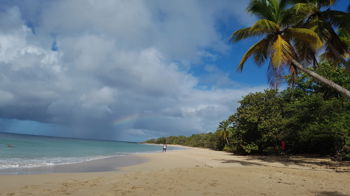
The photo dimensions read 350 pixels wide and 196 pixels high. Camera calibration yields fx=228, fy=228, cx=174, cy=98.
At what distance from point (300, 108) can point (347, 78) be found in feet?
12.2

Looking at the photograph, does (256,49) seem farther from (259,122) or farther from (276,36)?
(259,122)

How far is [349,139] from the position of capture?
11883 millimetres

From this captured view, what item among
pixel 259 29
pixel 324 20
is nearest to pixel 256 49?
pixel 259 29

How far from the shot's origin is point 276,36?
9.02 m

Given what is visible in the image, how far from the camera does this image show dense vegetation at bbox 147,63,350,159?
45.7ft

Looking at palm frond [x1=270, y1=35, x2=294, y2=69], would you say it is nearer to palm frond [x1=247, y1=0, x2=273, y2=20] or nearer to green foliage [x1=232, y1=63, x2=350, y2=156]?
palm frond [x1=247, y1=0, x2=273, y2=20]

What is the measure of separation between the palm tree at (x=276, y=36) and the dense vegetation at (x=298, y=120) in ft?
21.7

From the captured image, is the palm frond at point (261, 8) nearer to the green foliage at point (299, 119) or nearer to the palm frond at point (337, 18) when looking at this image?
the palm frond at point (337, 18)

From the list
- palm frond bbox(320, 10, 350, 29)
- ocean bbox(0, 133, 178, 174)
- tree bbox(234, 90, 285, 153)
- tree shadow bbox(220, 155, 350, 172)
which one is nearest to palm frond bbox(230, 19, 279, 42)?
palm frond bbox(320, 10, 350, 29)

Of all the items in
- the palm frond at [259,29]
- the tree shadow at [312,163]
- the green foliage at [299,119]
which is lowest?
the tree shadow at [312,163]

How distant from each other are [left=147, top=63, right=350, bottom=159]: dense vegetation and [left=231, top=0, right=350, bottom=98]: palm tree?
6.63 m

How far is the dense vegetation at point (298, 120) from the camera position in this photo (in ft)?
45.7

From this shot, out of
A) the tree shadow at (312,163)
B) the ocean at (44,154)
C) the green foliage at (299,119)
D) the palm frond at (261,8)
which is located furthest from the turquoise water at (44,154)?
the green foliage at (299,119)

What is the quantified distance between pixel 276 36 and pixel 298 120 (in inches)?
379
